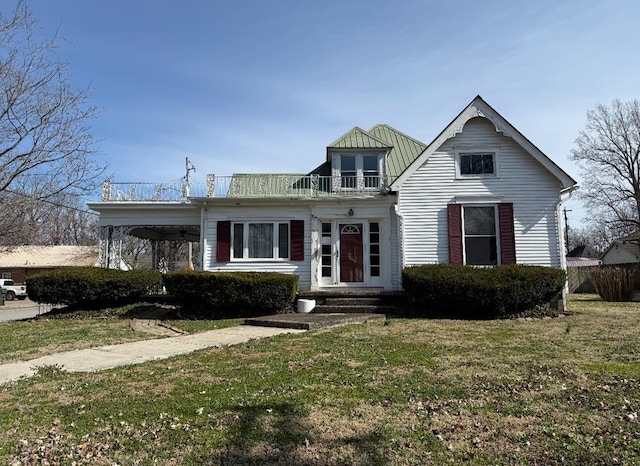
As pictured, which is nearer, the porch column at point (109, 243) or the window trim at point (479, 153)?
the window trim at point (479, 153)

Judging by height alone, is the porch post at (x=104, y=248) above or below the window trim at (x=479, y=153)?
below

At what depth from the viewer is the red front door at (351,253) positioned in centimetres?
1518

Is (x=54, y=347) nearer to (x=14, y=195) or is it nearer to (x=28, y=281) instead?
(x=28, y=281)

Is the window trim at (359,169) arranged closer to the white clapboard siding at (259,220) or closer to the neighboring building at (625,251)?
the white clapboard siding at (259,220)

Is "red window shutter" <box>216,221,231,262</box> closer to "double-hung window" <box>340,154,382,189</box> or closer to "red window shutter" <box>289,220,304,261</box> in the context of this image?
"red window shutter" <box>289,220,304,261</box>

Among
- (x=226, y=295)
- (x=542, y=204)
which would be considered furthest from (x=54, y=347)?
(x=542, y=204)

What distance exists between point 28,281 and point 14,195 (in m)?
3.22

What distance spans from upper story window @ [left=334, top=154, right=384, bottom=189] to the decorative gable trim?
81.4 inches

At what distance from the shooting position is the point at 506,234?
1419cm

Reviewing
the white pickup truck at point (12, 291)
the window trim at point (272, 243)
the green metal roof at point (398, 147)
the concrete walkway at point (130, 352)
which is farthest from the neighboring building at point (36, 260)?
the concrete walkway at point (130, 352)

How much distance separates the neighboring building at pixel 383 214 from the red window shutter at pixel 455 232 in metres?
0.03

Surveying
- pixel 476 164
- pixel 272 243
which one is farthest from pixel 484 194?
pixel 272 243

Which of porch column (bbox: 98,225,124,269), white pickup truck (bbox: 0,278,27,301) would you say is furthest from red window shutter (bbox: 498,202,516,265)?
white pickup truck (bbox: 0,278,27,301)

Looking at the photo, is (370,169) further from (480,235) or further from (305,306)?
(305,306)
